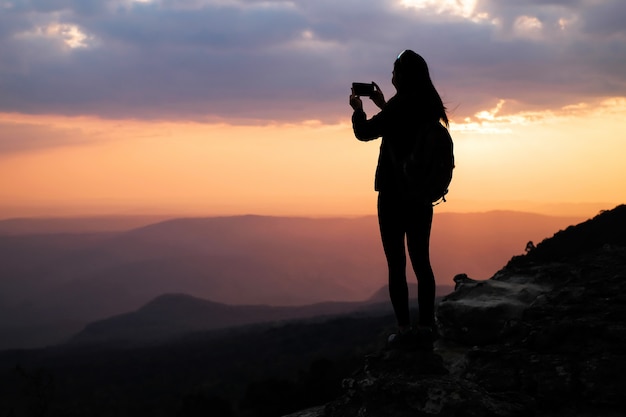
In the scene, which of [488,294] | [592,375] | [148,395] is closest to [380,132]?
[592,375]

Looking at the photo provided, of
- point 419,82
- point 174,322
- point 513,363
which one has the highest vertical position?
point 419,82

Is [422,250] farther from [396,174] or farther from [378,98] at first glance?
[378,98]

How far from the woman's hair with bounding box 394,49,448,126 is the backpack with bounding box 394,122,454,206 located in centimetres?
17

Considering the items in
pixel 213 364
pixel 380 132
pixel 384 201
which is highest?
pixel 380 132

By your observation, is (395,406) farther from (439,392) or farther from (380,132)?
(380,132)

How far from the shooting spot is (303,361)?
6744cm

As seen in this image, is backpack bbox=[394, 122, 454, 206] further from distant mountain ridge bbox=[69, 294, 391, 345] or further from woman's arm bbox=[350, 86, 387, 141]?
distant mountain ridge bbox=[69, 294, 391, 345]

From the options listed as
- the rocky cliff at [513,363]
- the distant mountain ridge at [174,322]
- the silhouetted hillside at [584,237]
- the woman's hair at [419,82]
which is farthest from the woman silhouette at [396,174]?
the distant mountain ridge at [174,322]

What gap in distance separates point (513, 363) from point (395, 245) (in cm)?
182

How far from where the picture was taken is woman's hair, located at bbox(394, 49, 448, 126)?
6.34m

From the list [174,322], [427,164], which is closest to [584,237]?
[427,164]

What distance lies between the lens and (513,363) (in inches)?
261

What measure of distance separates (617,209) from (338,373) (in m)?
17.7

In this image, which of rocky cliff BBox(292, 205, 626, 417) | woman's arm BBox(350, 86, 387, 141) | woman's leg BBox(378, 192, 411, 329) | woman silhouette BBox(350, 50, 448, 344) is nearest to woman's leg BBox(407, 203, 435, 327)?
woman silhouette BBox(350, 50, 448, 344)
